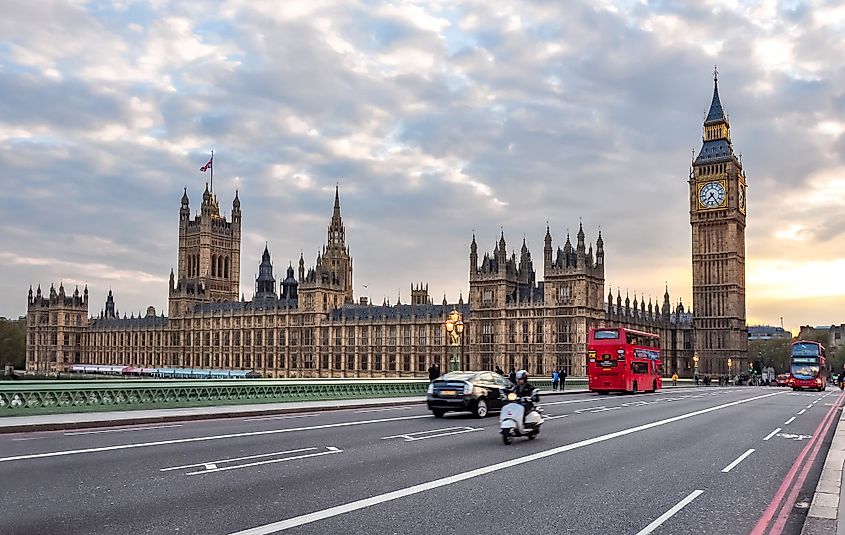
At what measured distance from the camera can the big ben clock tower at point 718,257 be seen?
112m

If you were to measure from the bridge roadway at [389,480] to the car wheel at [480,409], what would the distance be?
4.01 metres

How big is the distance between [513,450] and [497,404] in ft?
34.3

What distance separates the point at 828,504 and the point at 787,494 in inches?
51.0

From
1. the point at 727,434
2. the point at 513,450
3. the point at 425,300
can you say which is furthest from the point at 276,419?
the point at 425,300

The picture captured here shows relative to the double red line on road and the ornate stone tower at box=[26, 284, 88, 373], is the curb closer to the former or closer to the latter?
the double red line on road

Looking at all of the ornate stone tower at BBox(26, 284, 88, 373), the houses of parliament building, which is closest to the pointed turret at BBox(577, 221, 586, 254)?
the houses of parliament building

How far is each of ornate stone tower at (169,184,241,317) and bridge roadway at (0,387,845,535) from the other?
14442 centimetres

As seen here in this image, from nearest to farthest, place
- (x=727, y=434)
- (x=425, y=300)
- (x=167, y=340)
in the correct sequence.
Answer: (x=727, y=434) → (x=425, y=300) → (x=167, y=340)

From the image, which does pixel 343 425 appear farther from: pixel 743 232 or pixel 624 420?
pixel 743 232

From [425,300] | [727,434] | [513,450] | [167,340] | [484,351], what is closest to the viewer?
[513,450]

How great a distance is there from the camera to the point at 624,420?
2567 cm

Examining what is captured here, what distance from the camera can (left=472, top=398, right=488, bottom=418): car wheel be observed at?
85.1 ft

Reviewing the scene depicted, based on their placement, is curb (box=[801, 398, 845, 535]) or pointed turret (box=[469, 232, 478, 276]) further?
pointed turret (box=[469, 232, 478, 276])

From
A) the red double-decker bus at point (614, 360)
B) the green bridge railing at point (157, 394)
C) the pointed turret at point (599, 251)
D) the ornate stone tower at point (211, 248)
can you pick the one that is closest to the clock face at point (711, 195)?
the pointed turret at point (599, 251)
